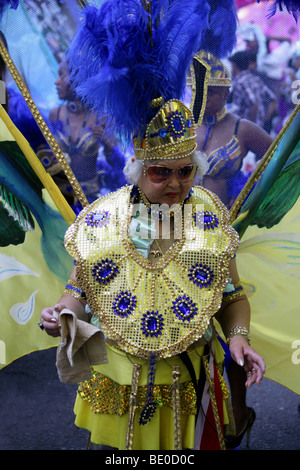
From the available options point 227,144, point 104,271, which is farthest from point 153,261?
point 227,144

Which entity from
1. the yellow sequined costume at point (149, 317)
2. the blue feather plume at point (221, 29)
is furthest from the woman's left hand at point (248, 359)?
the blue feather plume at point (221, 29)

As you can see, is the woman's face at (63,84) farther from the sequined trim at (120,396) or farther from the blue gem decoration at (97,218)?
the sequined trim at (120,396)

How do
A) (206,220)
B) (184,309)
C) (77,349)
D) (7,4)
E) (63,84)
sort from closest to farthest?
(77,349) → (184,309) → (206,220) → (7,4) → (63,84)

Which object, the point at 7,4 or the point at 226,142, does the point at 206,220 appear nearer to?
the point at 226,142

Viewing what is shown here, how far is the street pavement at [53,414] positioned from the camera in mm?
3787

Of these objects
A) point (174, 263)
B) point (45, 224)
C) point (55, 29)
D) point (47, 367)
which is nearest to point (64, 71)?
point (55, 29)

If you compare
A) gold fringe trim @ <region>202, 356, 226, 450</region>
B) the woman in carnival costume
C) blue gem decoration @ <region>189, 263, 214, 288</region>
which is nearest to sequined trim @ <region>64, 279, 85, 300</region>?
the woman in carnival costume

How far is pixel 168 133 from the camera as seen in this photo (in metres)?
2.16

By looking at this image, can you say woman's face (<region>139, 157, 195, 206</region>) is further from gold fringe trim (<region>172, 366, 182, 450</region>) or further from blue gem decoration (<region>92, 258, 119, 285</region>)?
gold fringe trim (<region>172, 366, 182, 450</region>)

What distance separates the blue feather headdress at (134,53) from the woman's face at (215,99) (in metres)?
0.63

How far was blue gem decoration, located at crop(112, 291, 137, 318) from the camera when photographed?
220cm

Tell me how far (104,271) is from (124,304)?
0.50 ft

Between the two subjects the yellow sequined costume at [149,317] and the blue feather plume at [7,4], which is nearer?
the yellow sequined costume at [149,317]
